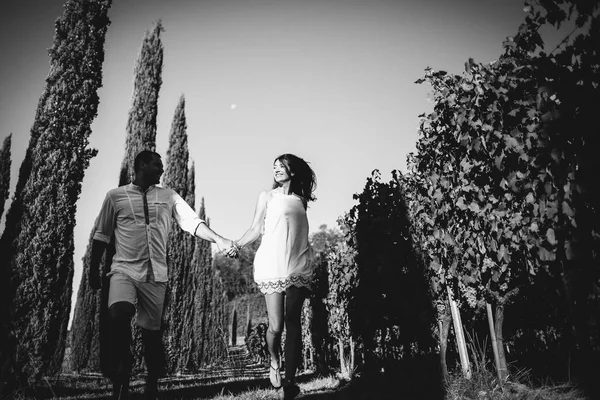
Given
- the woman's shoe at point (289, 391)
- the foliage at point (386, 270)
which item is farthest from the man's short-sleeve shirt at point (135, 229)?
the foliage at point (386, 270)

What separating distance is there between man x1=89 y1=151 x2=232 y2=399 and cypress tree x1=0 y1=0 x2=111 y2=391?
4951mm

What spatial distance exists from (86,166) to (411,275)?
780cm

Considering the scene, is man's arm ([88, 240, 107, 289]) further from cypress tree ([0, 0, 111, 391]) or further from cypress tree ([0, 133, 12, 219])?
cypress tree ([0, 133, 12, 219])

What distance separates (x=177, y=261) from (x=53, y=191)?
8414mm

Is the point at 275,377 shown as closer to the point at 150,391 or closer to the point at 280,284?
the point at 280,284

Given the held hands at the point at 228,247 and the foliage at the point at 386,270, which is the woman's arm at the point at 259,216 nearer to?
the held hands at the point at 228,247

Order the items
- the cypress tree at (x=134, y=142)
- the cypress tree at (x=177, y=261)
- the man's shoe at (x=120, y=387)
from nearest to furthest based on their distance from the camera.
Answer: the man's shoe at (x=120, y=387)
the cypress tree at (x=134, y=142)
the cypress tree at (x=177, y=261)

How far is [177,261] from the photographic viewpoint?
15797mm

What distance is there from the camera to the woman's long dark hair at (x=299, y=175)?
348cm

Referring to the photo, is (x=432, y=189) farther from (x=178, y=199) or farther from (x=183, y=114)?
(x=183, y=114)

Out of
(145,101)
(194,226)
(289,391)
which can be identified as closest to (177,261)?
(145,101)

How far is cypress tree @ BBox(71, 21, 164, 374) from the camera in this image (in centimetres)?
1313

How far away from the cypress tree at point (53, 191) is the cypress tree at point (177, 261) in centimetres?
564

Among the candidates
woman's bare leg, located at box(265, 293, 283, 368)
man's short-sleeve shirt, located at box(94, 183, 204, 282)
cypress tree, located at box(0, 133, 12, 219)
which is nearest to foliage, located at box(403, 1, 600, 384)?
woman's bare leg, located at box(265, 293, 283, 368)
